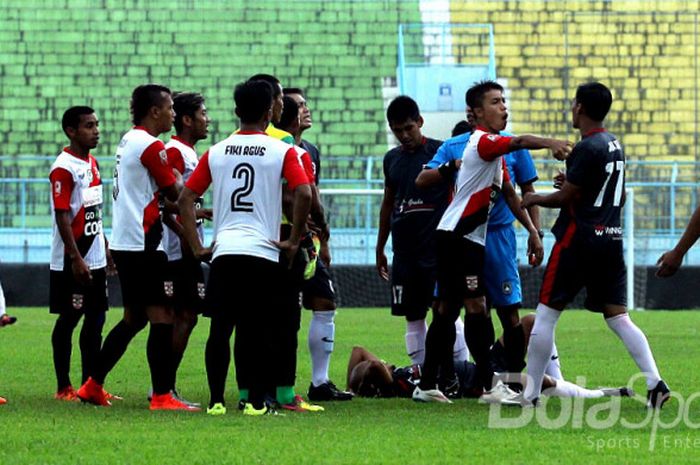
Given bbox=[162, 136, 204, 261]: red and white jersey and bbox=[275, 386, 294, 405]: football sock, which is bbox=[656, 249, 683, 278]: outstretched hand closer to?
bbox=[275, 386, 294, 405]: football sock

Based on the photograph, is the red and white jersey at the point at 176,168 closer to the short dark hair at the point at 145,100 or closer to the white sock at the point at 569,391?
the short dark hair at the point at 145,100

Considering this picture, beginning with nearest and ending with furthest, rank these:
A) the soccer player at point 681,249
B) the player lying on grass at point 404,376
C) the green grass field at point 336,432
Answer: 1. the green grass field at point 336,432
2. the soccer player at point 681,249
3. the player lying on grass at point 404,376

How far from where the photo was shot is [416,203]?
1020 centimetres

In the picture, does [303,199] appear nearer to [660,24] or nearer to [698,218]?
[698,218]

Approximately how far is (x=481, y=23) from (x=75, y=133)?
878 inches

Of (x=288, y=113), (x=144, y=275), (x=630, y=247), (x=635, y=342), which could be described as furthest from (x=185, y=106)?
(x=630, y=247)

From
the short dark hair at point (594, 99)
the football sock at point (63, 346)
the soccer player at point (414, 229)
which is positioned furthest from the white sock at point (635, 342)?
the football sock at point (63, 346)

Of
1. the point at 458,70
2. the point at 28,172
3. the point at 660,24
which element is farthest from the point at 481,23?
the point at 28,172

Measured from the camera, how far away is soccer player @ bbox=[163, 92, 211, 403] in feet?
29.1

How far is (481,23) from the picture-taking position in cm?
3092

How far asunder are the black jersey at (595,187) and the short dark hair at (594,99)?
0.37 feet

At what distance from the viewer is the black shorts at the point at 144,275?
8.57m

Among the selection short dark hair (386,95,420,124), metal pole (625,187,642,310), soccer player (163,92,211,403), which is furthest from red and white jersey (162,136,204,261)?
metal pole (625,187,642,310)

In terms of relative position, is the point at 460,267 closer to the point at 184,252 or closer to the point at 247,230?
the point at 247,230
